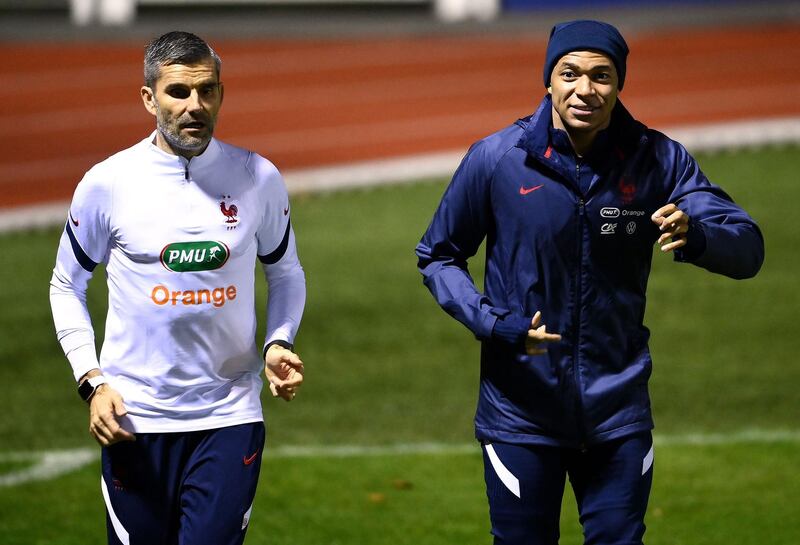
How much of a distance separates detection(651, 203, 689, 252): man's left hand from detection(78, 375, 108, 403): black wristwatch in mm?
1834

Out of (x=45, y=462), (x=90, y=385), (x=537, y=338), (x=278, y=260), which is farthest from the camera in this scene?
(x=45, y=462)

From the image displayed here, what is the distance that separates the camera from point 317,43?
2625cm

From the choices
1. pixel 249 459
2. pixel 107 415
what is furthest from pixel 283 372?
pixel 107 415

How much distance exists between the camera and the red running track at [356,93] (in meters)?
19.6

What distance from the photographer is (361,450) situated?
9.35 meters

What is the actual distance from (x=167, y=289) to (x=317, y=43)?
21.5 metres

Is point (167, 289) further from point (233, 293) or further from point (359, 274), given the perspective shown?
point (359, 274)

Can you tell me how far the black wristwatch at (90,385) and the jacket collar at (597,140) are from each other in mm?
1546

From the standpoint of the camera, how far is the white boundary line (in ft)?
56.2

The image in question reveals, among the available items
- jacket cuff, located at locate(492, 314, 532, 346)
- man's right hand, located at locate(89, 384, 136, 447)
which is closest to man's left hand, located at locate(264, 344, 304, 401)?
man's right hand, located at locate(89, 384, 136, 447)

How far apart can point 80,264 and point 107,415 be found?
1.76ft

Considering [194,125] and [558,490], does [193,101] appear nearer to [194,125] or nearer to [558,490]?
[194,125]

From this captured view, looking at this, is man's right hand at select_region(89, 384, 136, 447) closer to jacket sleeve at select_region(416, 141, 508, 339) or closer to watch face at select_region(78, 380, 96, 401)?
watch face at select_region(78, 380, 96, 401)

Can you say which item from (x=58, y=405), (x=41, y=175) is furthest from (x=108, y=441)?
(x=41, y=175)
